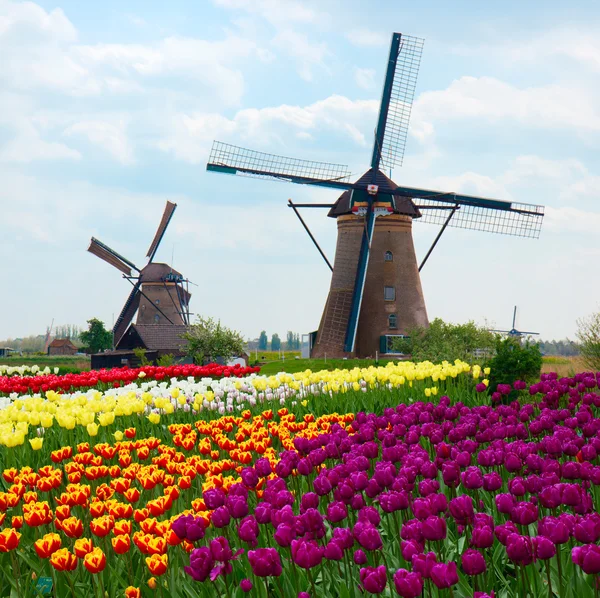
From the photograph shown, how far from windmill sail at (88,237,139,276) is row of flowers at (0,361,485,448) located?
127 ft

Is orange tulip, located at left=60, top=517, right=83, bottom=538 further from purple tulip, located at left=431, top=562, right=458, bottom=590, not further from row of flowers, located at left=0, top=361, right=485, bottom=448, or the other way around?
row of flowers, located at left=0, top=361, right=485, bottom=448

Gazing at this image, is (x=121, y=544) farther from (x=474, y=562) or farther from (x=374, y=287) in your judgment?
(x=374, y=287)

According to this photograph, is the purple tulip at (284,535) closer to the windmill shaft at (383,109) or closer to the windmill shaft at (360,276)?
the windmill shaft at (360,276)

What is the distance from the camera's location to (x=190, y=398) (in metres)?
11.8

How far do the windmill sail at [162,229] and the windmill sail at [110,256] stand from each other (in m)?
1.72

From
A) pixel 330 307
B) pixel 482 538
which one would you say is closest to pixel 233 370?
pixel 482 538

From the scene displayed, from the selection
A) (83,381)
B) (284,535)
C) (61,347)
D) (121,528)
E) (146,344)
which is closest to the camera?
(284,535)

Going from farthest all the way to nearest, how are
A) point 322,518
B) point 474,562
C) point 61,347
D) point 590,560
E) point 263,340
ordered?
point 263,340
point 61,347
point 322,518
point 474,562
point 590,560

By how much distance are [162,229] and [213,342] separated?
20359 mm

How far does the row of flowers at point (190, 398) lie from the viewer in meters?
9.66

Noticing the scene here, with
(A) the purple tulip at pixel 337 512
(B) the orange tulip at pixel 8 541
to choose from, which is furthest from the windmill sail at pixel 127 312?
(A) the purple tulip at pixel 337 512

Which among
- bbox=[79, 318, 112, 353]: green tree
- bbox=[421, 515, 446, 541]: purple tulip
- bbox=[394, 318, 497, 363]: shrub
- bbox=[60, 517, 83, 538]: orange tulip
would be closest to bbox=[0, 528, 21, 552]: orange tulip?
bbox=[60, 517, 83, 538]: orange tulip

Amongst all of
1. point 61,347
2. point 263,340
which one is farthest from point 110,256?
point 263,340

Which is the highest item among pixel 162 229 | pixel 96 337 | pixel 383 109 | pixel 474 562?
pixel 383 109
